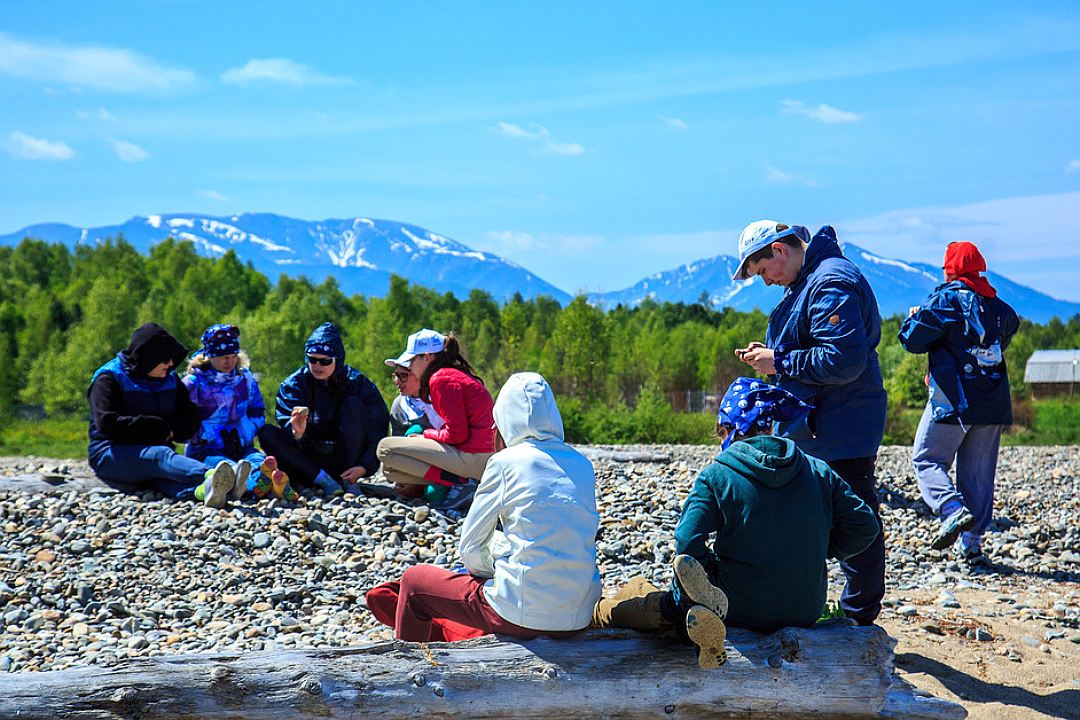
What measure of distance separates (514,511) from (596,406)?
A: 818 inches

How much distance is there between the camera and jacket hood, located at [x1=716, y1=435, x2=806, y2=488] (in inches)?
154

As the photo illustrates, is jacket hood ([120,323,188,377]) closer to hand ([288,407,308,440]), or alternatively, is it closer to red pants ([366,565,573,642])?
hand ([288,407,308,440])

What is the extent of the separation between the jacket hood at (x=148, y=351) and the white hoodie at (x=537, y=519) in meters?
5.08

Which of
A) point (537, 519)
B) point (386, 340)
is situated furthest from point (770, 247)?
point (386, 340)

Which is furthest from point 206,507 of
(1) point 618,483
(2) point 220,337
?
(1) point 618,483

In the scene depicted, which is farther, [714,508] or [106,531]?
[106,531]

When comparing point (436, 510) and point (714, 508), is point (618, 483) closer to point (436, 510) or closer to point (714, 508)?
point (436, 510)

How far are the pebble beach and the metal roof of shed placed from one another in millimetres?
66743

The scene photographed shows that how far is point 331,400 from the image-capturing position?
8.89 metres

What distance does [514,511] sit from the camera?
13.1ft

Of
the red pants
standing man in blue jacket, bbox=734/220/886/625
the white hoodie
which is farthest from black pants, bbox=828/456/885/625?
the red pants

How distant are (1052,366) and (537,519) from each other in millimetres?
76792

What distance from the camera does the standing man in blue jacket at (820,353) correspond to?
15.8 feet

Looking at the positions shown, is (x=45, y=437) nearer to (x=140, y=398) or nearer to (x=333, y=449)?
(x=140, y=398)
